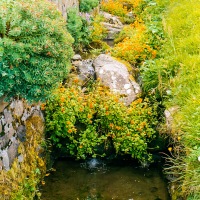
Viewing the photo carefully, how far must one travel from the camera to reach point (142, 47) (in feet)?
28.5

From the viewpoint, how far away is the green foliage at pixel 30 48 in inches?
189

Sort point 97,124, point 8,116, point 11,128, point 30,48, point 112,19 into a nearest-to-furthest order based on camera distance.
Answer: point 30,48 < point 8,116 < point 11,128 < point 97,124 < point 112,19

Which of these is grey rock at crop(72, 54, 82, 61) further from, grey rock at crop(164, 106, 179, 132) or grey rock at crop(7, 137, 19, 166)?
grey rock at crop(7, 137, 19, 166)

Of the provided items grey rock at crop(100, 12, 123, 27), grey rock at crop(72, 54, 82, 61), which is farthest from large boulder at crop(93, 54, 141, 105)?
grey rock at crop(100, 12, 123, 27)

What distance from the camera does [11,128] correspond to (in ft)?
18.7

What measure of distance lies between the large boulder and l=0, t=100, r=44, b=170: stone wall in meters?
2.01

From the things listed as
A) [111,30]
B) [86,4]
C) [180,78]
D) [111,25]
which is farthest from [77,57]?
[111,25]

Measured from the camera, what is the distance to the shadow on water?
20.5 feet

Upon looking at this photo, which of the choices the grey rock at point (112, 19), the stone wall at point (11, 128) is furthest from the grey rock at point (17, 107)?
the grey rock at point (112, 19)

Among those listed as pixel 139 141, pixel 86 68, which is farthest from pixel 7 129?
pixel 86 68

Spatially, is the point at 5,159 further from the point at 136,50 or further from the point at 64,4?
the point at 64,4

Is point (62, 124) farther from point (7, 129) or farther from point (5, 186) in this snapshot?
point (5, 186)

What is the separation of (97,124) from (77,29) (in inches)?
124

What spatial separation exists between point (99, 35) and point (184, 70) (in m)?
4.10
